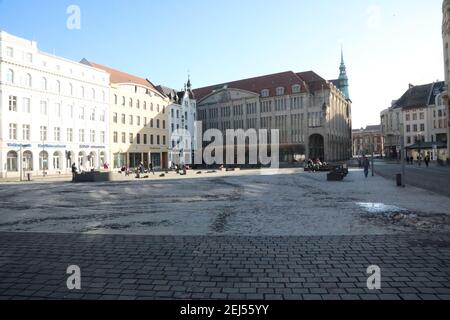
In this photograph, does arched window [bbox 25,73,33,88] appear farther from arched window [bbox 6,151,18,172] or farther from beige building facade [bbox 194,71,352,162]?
beige building facade [bbox 194,71,352,162]

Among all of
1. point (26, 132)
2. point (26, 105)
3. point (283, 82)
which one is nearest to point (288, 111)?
point (283, 82)

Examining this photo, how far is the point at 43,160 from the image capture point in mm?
45469

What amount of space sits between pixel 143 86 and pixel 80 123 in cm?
1644

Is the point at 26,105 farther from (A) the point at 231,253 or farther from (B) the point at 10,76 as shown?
(A) the point at 231,253

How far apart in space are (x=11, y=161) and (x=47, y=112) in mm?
8151

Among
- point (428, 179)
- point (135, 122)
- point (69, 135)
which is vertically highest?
point (135, 122)

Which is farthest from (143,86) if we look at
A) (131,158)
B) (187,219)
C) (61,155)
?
(187,219)

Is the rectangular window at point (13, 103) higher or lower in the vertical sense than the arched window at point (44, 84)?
lower

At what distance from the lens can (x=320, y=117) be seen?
68.5 metres

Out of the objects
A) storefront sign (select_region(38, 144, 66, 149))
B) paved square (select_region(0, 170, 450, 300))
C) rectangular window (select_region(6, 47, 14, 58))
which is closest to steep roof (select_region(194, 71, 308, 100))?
storefront sign (select_region(38, 144, 66, 149))

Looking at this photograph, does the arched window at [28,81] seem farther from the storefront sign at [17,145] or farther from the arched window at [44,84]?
the storefront sign at [17,145]

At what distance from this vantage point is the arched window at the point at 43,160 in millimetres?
45050

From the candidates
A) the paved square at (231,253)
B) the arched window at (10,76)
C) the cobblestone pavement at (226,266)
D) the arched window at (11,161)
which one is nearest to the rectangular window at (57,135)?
the arched window at (11,161)
